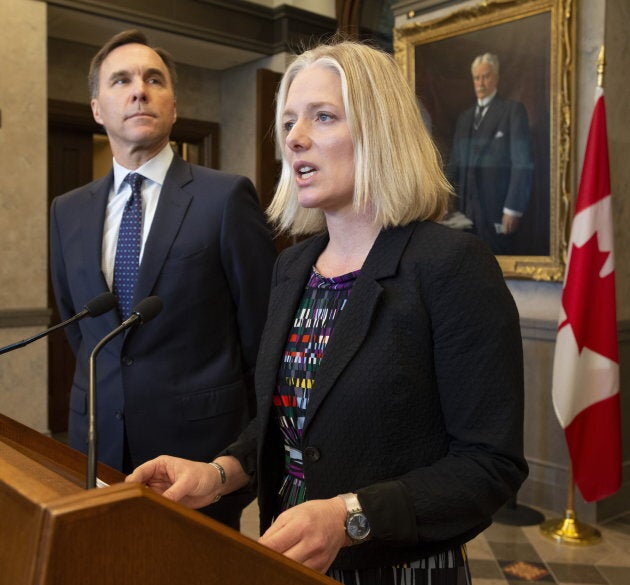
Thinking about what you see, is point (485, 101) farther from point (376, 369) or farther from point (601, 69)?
point (376, 369)

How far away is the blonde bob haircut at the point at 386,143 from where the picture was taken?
4.34 ft

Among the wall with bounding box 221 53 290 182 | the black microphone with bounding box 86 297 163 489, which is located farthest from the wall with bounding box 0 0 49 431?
the black microphone with bounding box 86 297 163 489

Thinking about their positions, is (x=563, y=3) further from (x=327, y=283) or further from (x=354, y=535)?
(x=354, y=535)

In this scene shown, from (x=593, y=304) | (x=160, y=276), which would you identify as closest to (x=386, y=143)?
(x=160, y=276)

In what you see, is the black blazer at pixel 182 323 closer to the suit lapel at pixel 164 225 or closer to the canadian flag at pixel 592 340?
the suit lapel at pixel 164 225

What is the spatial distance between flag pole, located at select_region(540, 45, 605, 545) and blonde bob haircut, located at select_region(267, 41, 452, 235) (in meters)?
2.96

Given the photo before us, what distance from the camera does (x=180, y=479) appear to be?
1.30m

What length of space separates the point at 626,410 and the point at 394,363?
359 centimetres

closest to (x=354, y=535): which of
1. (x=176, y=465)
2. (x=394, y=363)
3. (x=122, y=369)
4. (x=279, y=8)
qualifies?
(x=394, y=363)

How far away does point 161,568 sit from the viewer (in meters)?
0.67

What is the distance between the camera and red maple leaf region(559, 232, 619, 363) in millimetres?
3869

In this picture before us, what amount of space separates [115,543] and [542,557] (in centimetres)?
352

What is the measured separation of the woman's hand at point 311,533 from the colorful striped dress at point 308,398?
0.27 metres

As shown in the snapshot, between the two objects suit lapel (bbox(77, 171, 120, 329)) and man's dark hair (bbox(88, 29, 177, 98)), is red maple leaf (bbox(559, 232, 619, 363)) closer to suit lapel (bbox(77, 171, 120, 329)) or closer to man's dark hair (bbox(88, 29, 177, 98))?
man's dark hair (bbox(88, 29, 177, 98))
